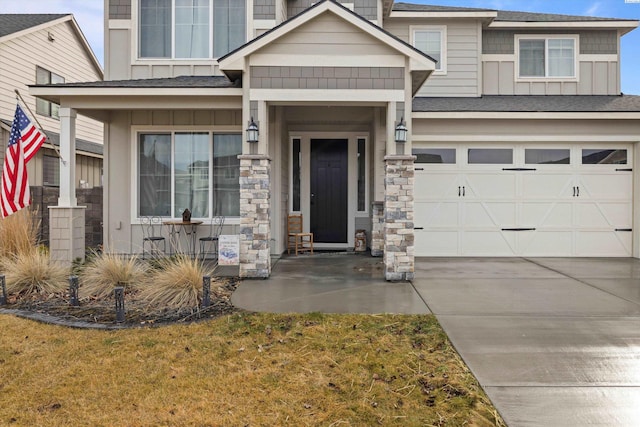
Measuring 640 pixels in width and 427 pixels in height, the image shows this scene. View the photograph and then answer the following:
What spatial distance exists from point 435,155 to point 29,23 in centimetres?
1283

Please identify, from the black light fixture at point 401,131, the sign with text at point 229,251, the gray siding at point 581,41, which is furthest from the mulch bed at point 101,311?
the gray siding at point 581,41

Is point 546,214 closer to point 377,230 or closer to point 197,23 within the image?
point 377,230

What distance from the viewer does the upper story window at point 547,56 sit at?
424 inches

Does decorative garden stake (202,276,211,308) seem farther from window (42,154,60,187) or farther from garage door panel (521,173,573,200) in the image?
window (42,154,60,187)

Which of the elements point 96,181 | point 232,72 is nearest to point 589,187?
point 232,72

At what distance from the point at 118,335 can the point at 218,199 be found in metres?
4.82

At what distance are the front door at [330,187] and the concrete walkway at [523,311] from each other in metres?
1.22

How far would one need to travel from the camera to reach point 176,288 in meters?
5.52

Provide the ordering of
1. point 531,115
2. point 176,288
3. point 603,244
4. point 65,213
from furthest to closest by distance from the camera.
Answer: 1. point 603,244
2. point 531,115
3. point 65,213
4. point 176,288

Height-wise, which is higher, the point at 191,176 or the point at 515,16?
the point at 515,16

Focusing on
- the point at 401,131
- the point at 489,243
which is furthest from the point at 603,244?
the point at 401,131

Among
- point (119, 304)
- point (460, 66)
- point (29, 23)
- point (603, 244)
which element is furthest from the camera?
point (29, 23)

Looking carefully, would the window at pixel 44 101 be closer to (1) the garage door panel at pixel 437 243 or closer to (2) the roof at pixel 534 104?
(2) the roof at pixel 534 104

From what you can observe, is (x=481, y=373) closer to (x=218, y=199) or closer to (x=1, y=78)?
(x=218, y=199)
